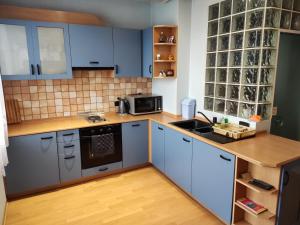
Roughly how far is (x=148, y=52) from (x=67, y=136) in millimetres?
1612

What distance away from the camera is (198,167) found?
233 cm

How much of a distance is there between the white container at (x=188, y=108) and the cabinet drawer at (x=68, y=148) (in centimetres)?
150

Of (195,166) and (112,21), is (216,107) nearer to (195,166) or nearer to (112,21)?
(195,166)

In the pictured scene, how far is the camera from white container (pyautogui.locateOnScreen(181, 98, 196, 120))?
3.01 metres

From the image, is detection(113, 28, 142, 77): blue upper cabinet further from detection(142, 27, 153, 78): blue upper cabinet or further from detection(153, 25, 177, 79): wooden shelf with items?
detection(153, 25, 177, 79): wooden shelf with items

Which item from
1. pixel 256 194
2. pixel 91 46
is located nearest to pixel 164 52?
pixel 91 46

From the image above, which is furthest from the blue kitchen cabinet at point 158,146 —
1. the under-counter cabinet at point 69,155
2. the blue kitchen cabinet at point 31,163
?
the blue kitchen cabinet at point 31,163

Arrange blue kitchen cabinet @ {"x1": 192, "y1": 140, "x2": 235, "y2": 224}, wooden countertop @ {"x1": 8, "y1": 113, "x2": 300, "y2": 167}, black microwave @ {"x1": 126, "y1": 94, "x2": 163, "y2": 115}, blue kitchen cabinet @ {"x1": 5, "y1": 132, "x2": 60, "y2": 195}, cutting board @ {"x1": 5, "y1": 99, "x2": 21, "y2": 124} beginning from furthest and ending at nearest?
black microwave @ {"x1": 126, "y1": 94, "x2": 163, "y2": 115}
cutting board @ {"x1": 5, "y1": 99, "x2": 21, "y2": 124}
blue kitchen cabinet @ {"x1": 5, "y1": 132, "x2": 60, "y2": 195}
blue kitchen cabinet @ {"x1": 192, "y1": 140, "x2": 235, "y2": 224}
wooden countertop @ {"x1": 8, "y1": 113, "x2": 300, "y2": 167}

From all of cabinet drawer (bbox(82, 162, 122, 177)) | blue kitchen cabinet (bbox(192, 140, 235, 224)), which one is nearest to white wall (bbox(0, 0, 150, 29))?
cabinet drawer (bbox(82, 162, 122, 177))

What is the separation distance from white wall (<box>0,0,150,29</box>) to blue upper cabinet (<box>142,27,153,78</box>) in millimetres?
432

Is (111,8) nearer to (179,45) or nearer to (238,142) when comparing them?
(179,45)

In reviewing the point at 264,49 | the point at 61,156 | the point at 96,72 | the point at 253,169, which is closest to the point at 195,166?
the point at 253,169

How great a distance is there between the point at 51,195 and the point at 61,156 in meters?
0.49

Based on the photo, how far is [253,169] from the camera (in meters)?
1.97
